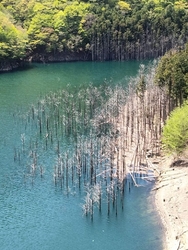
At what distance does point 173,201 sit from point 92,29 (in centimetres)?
9053

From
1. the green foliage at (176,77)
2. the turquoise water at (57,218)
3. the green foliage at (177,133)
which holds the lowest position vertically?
the turquoise water at (57,218)

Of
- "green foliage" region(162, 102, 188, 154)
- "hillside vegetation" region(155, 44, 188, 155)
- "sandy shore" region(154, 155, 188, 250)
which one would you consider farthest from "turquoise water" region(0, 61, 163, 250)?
"hillside vegetation" region(155, 44, 188, 155)

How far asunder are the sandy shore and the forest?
79.5 metres

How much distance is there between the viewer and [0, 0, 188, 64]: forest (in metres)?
130

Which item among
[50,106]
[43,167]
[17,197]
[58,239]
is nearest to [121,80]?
[50,106]

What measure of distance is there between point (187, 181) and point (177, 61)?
20897 millimetres

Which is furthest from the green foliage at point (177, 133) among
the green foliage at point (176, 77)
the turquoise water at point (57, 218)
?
the green foliage at point (176, 77)

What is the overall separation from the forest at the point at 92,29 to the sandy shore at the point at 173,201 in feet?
261

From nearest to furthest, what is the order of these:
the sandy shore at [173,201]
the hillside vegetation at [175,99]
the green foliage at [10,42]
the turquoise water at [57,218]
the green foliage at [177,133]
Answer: the sandy shore at [173,201] → the turquoise water at [57,218] → the green foliage at [177,133] → the hillside vegetation at [175,99] → the green foliage at [10,42]

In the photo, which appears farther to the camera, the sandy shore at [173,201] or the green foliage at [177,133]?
the green foliage at [177,133]

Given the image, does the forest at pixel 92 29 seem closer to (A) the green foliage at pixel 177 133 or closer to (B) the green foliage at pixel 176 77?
(B) the green foliage at pixel 176 77

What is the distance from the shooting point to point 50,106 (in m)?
78.1

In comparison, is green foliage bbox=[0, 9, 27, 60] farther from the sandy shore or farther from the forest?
the sandy shore

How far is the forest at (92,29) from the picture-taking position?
130000 millimetres
